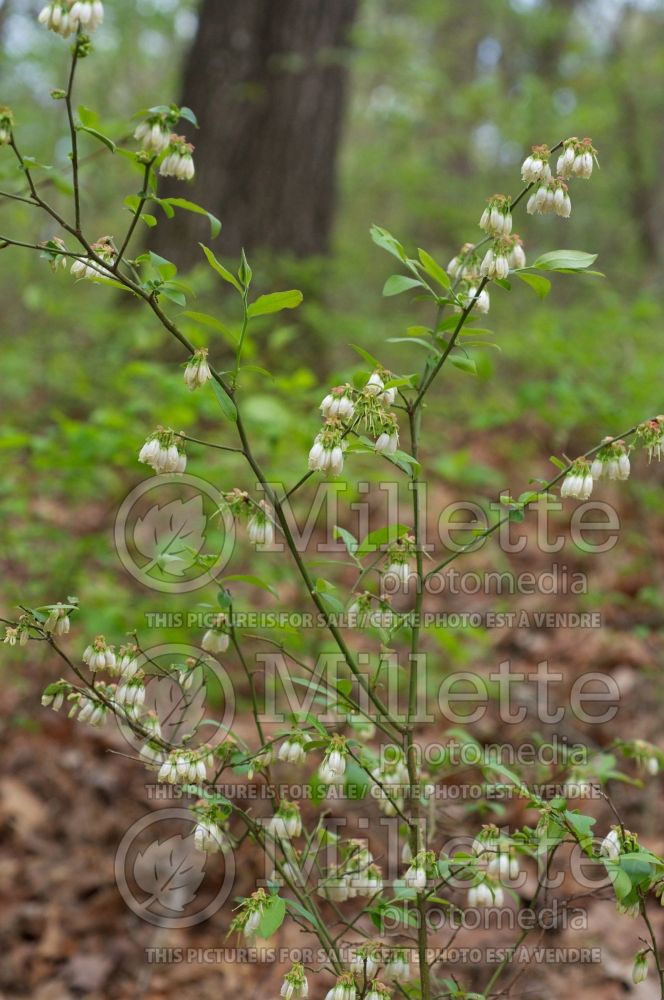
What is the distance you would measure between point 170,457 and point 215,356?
350 cm

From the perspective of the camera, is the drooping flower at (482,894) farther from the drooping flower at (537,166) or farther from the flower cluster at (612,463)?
the drooping flower at (537,166)

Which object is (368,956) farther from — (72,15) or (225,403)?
(72,15)

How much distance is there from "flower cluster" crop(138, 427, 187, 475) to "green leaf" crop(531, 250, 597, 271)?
68 cm

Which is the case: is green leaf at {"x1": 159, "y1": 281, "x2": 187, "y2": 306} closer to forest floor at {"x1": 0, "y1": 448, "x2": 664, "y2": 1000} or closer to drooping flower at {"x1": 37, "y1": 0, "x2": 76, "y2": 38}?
drooping flower at {"x1": 37, "y1": 0, "x2": 76, "y2": 38}

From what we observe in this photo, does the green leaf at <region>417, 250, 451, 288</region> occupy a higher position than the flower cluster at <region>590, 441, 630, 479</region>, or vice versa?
the green leaf at <region>417, 250, 451, 288</region>

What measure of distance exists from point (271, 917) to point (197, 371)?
87 cm

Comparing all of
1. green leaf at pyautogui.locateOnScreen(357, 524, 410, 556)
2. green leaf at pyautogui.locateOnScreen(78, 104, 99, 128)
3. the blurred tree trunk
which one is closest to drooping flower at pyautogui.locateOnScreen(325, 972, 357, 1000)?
green leaf at pyautogui.locateOnScreen(357, 524, 410, 556)

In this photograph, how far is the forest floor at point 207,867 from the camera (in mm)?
2447

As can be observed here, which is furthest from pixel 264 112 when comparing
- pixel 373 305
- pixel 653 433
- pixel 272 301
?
pixel 653 433

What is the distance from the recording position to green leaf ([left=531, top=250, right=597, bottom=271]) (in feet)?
4.16

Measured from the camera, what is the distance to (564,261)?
1280 millimetres

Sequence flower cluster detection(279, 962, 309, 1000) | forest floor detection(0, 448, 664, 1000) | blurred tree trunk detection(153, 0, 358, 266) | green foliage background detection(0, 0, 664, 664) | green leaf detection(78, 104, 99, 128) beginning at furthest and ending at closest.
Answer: blurred tree trunk detection(153, 0, 358, 266), green foliage background detection(0, 0, 664, 664), forest floor detection(0, 448, 664, 1000), green leaf detection(78, 104, 99, 128), flower cluster detection(279, 962, 309, 1000)

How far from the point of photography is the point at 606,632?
3936 millimetres

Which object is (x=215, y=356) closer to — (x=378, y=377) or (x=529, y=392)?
(x=529, y=392)
